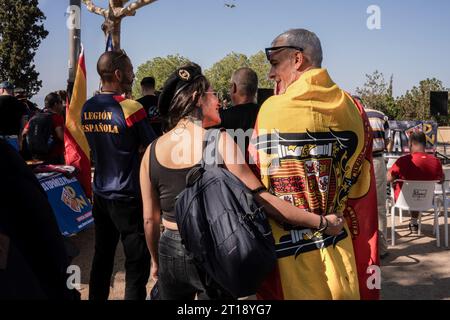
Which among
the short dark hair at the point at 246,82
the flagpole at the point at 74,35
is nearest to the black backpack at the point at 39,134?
the flagpole at the point at 74,35

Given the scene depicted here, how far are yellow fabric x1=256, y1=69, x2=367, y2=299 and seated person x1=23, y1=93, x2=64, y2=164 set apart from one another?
4.73 meters

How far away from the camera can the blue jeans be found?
1.90 m

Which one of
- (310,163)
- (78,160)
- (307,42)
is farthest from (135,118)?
(78,160)

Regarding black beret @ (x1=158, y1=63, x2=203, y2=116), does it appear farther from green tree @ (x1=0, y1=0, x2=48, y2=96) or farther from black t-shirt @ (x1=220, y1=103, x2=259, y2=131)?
green tree @ (x1=0, y1=0, x2=48, y2=96)

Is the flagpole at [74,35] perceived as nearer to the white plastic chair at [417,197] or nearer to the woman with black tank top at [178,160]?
the white plastic chair at [417,197]

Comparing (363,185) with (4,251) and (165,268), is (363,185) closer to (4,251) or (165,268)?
(165,268)

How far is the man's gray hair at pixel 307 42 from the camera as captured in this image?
188cm

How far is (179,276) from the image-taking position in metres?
2.00

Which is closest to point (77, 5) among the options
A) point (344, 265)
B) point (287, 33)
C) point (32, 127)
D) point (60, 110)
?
point (60, 110)

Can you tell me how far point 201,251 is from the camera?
64.9 inches

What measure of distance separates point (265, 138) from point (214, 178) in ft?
0.89

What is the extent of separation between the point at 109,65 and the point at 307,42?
6.11ft

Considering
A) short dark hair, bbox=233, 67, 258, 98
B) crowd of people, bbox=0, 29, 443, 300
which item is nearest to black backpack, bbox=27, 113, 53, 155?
short dark hair, bbox=233, 67, 258, 98

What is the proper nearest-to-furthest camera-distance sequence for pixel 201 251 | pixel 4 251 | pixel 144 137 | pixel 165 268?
1. pixel 4 251
2. pixel 201 251
3. pixel 165 268
4. pixel 144 137
